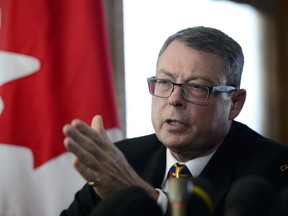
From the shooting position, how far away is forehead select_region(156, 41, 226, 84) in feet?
7.11

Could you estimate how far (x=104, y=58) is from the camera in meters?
2.85

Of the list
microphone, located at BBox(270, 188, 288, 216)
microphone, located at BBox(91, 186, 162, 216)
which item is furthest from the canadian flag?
microphone, located at BBox(270, 188, 288, 216)

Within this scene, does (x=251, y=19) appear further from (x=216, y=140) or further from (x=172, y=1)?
(x=216, y=140)

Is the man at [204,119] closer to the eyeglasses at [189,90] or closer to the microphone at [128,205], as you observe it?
the eyeglasses at [189,90]

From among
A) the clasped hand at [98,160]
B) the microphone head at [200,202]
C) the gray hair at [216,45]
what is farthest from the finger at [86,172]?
the gray hair at [216,45]

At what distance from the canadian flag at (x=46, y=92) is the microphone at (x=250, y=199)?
1.59m

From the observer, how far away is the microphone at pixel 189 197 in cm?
105

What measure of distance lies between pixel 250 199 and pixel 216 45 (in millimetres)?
1081

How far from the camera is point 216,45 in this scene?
220 cm

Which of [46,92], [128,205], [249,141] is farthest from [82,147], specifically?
[46,92]

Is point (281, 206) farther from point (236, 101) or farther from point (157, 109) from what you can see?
point (236, 101)

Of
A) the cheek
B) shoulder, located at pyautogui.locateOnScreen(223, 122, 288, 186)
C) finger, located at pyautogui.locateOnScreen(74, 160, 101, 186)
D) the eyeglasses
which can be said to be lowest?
shoulder, located at pyautogui.locateOnScreen(223, 122, 288, 186)

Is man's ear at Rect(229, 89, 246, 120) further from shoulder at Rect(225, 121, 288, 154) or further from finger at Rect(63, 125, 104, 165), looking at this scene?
finger at Rect(63, 125, 104, 165)

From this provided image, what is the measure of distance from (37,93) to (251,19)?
267cm
